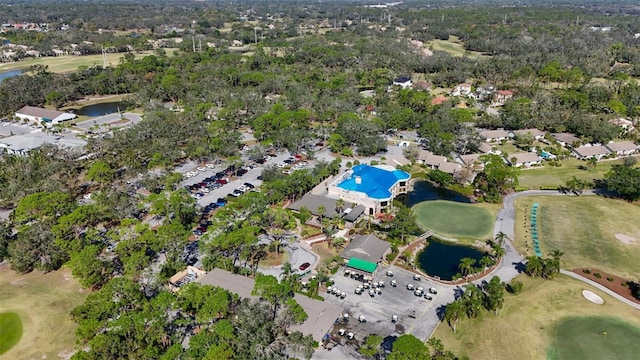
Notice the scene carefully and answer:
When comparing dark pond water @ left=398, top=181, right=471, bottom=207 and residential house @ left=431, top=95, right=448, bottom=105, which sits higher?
residential house @ left=431, top=95, right=448, bottom=105

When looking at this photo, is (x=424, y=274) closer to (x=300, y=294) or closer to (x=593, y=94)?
(x=300, y=294)

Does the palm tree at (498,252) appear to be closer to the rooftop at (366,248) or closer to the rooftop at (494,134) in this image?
the rooftop at (366,248)

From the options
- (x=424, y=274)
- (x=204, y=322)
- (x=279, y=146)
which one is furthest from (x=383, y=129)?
(x=204, y=322)

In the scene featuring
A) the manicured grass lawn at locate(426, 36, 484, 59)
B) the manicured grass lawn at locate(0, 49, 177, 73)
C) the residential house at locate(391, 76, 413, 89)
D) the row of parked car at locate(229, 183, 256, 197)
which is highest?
the manicured grass lawn at locate(426, 36, 484, 59)

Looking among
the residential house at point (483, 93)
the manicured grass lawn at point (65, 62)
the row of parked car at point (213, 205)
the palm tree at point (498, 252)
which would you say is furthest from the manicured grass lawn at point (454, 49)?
the row of parked car at point (213, 205)

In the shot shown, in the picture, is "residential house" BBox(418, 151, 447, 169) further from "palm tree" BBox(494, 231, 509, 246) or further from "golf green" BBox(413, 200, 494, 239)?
"palm tree" BBox(494, 231, 509, 246)

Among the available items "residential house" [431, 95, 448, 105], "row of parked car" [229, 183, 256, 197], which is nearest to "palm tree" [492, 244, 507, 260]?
"row of parked car" [229, 183, 256, 197]
